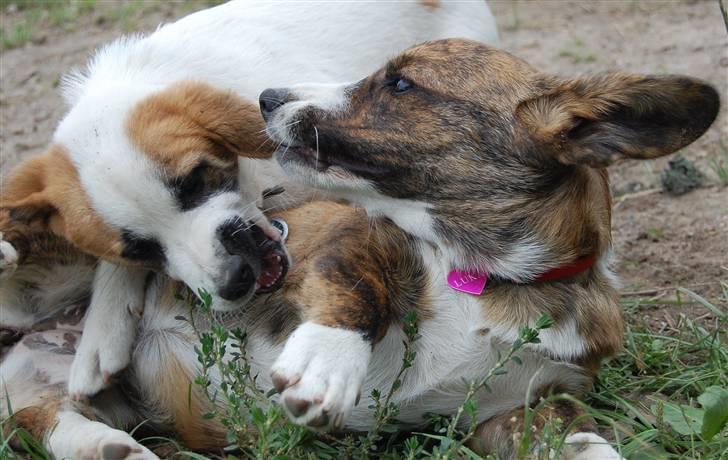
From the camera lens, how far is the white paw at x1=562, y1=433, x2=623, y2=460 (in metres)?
3.11

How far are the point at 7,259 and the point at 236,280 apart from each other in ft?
3.10

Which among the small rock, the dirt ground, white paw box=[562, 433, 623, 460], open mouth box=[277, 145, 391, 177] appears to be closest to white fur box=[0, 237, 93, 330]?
open mouth box=[277, 145, 391, 177]

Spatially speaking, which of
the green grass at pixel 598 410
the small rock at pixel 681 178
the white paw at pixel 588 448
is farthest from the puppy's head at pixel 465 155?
the small rock at pixel 681 178

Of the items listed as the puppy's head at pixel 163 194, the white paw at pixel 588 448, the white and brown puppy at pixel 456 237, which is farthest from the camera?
the puppy's head at pixel 163 194

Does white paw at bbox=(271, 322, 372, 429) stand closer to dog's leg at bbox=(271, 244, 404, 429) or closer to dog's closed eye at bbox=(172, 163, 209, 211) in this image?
dog's leg at bbox=(271, 244, 404, 429)

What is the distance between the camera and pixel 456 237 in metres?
3.44

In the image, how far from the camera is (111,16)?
8234 mm

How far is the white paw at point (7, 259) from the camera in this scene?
12.2 feet

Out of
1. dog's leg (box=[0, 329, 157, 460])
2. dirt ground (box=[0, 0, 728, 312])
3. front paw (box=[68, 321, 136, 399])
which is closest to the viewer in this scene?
dog's leg (box=[0, 329, 157, 460])

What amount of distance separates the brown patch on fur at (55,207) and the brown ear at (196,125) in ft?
1.01

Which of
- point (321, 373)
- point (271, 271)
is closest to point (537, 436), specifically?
point (321, 373)

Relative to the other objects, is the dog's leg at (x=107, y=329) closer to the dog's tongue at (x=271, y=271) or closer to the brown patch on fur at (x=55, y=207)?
the brown patch on fur at (x=55, y=207)

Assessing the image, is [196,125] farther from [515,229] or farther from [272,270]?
[515,229]

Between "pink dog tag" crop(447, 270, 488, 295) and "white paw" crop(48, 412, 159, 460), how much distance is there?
1154 millimetres
